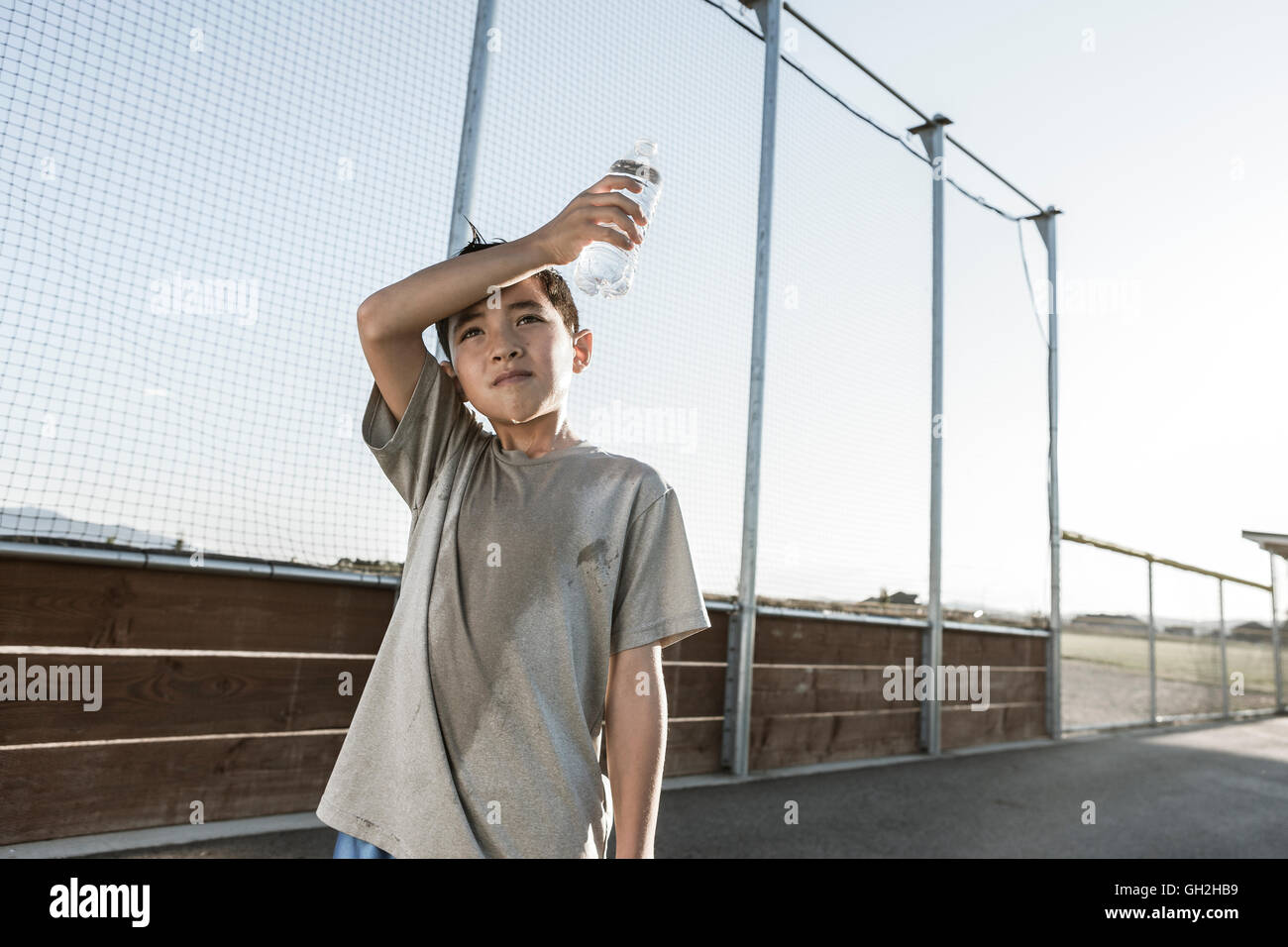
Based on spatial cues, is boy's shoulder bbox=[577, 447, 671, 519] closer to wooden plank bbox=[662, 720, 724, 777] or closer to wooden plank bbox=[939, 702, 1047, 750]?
wooden plank bbox=[662, 720, 724, 777]

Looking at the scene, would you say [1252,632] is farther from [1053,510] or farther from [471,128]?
[471,128]

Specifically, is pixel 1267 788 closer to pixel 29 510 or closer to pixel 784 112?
pixel 784 112

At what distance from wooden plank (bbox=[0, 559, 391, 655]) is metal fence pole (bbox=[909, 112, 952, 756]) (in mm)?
4342

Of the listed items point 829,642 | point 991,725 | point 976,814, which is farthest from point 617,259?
point 991,725


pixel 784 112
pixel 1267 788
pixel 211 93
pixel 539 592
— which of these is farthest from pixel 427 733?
pixel 1267 788

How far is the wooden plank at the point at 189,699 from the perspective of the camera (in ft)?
9.00

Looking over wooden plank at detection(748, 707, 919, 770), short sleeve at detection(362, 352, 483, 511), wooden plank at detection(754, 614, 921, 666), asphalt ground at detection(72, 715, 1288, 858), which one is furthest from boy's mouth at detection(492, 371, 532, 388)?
wooden plank at detection(748, 707, 919, 770)

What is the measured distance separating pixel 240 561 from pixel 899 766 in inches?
173

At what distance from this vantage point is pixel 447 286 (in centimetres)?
109

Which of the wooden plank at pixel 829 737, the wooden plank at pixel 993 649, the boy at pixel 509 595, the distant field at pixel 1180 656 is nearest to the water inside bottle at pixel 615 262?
the boy at pixel 509 595

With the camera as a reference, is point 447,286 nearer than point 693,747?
Yes

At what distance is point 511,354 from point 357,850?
0.64 metres
